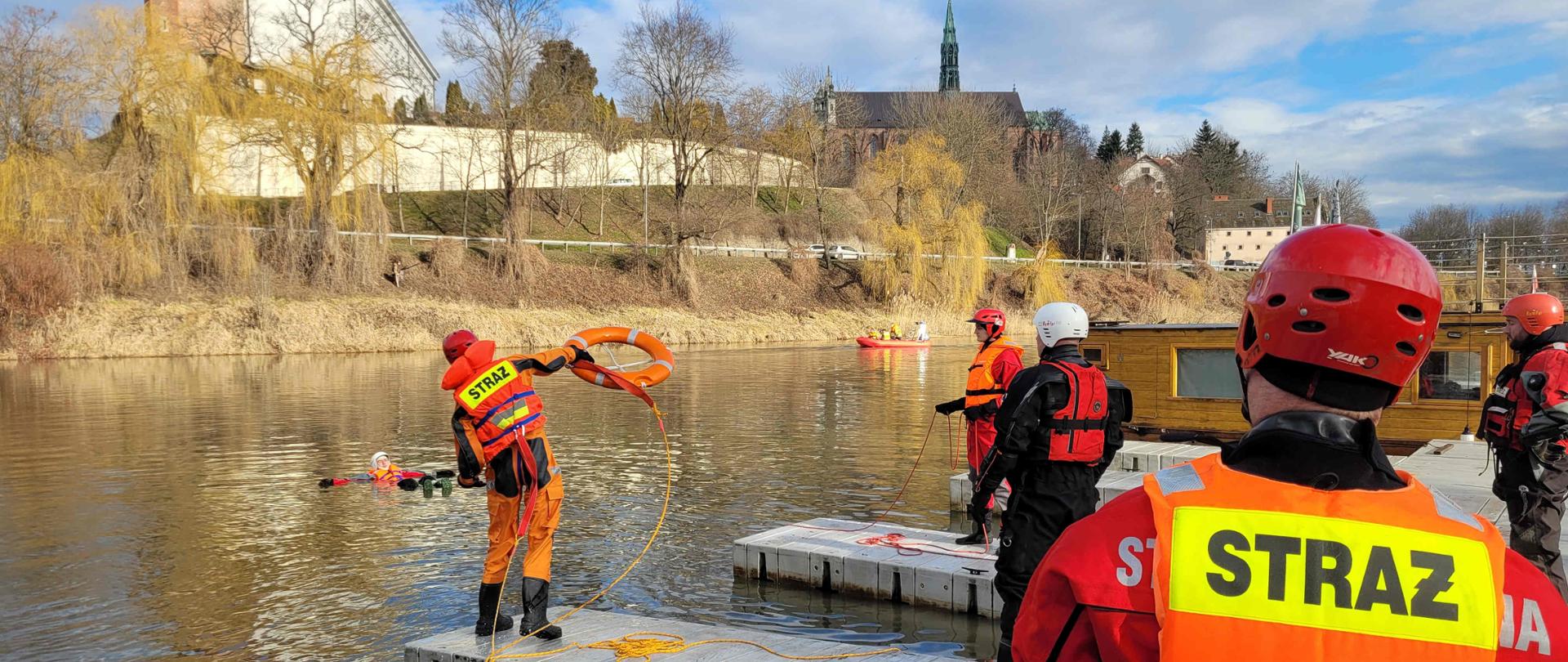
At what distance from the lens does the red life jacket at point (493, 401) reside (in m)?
7.93

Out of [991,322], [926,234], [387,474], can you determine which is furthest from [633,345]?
[926,234]

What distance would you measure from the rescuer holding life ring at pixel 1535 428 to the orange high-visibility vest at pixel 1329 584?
6346 mm

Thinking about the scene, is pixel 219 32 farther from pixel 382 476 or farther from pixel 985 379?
pixel 985 379

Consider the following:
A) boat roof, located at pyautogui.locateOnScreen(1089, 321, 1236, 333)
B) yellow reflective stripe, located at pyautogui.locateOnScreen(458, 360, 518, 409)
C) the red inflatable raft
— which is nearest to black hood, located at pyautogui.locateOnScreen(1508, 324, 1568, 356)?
yellow reflective stripe, located at pyautogui.locateOnScreen(458, 360, 518, 409)

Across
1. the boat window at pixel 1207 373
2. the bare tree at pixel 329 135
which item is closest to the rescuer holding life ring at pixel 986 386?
the boat window at pixel 1207 373

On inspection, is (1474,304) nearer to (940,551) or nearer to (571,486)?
(940,551)

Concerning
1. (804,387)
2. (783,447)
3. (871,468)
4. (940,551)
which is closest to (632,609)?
(940,551)

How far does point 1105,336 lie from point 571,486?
9.31 metres

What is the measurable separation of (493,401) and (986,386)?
14.7 feet

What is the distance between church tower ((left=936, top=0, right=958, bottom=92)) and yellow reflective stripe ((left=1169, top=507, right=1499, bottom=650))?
558 feet

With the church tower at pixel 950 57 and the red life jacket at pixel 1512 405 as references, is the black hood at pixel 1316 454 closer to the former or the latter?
the red life jacket at pixel 1512 405

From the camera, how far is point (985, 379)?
10102 millimetres

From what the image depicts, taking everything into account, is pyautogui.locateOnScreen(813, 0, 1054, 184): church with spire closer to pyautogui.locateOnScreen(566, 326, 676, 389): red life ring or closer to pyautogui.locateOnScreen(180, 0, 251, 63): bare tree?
pyautogui.locateOnScreen(180, 0, 251, 63): bare tree

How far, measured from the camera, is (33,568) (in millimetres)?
11109
